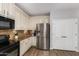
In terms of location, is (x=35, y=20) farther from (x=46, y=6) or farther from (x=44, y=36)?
(x=46, y=6)

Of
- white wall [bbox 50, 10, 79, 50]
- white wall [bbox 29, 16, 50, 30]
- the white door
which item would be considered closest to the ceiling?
white wall [bbox 50, 10, 79, 50]

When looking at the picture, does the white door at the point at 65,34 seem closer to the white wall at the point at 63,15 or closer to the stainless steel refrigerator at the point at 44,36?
the white wall at the point at 63,15

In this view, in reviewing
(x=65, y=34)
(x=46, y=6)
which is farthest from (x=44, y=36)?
(x=46, y=6)

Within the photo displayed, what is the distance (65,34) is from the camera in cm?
546

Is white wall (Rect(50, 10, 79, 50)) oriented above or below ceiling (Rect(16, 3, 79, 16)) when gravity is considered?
below

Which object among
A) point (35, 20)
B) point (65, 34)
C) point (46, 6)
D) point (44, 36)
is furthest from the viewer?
point (35, 20)

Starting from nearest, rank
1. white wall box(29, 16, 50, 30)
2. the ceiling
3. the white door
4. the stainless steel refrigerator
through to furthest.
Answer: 1. the ceiling
2. the white door
3. the stainless steel refrigerator
4. white wall box(29, 16, 50, 30)

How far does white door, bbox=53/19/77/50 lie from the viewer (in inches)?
208

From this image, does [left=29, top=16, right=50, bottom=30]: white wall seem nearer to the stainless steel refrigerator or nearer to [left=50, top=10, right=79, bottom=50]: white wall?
the stainless steel refrigerator

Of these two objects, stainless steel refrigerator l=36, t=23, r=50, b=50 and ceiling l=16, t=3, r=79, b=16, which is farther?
stainless steel refrigerator l=36, t=23, r=50, b=50

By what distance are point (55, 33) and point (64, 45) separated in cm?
70

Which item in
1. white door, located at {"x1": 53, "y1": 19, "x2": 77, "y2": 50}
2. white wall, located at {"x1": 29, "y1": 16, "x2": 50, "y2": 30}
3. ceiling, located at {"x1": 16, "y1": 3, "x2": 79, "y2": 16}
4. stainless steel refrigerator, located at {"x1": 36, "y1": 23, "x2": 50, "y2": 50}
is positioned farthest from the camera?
white wall, located at {"x1": 29, "y1": 16, "x2": 50, "y2": 30}

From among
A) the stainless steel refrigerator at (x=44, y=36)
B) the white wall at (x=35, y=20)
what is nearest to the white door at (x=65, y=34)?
the stainless steel refrigerator at (x=44, y=36)

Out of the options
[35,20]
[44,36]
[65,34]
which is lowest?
[44,36]
